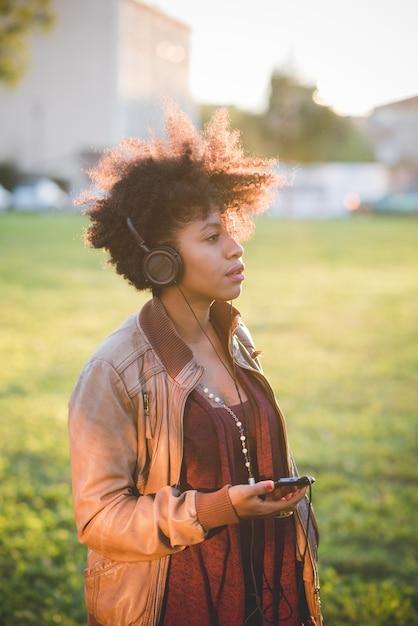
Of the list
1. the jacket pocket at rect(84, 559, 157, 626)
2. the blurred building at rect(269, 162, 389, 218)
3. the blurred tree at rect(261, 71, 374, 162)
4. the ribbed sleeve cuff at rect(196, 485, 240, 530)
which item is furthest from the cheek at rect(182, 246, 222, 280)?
the blurred building at rect(269, 162, 389, 218)

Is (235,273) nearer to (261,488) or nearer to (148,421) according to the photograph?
(148,421)

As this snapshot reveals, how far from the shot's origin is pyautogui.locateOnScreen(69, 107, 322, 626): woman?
2.23m

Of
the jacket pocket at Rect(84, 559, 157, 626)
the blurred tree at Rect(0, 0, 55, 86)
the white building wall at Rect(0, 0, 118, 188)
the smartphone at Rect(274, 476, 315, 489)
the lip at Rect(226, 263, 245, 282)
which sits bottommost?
the jacket pocket at Rect(84, 559, 157, 626)

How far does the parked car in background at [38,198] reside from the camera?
4128cm

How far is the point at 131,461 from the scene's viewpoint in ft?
7.55

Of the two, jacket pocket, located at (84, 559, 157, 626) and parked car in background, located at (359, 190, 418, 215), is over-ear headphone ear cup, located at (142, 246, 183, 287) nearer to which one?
jacket pocket, located at (84, 559, 157, 626)

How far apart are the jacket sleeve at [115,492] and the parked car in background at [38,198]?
38632 millimetres

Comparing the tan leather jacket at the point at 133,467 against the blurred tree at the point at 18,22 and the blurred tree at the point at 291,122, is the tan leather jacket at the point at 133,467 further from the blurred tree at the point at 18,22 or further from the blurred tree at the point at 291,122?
the blurred tree at the point at 291,122

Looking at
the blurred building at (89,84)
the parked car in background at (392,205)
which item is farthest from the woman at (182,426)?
the blurred building at (89,84)

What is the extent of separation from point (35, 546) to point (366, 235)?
2661 cm

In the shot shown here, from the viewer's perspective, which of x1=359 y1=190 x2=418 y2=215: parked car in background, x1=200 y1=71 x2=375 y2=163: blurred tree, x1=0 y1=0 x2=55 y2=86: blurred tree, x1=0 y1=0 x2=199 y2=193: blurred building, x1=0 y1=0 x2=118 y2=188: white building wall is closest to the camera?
x1=0 y1=0 x2=55 y2=86: blurred tree

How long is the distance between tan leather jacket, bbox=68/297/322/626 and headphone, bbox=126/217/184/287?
136 mm

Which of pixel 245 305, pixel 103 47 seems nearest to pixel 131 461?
pixel 245 305

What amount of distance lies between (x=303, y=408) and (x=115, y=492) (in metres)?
6.39
